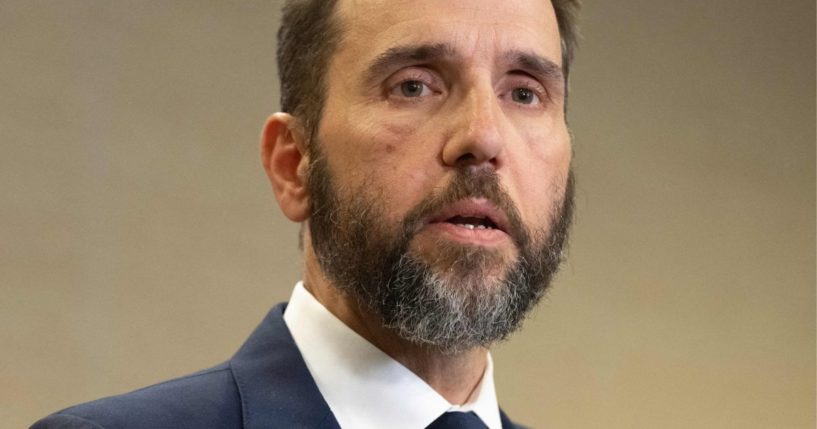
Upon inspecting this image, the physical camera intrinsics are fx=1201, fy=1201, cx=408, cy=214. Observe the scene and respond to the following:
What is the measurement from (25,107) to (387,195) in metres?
1.46

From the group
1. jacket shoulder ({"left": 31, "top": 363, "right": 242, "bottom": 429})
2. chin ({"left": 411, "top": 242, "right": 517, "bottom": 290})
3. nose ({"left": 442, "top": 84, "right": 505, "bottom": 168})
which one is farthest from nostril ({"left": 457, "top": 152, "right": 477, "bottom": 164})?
jacket shoulder ({"left": 31, "top": 363, "right": 242, "bottom": 429})

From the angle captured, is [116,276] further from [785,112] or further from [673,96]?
[785,112]

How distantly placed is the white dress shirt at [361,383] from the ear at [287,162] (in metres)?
0.17

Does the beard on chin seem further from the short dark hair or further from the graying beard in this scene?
the short dark hair

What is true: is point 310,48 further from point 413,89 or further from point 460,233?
point 460,233

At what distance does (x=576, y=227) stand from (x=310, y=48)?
1.82 meters

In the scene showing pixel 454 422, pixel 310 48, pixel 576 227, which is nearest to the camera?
pixel 454 422

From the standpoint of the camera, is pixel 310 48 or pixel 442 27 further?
pixel 310 48

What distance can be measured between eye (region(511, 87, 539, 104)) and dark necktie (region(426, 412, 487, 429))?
435 mm

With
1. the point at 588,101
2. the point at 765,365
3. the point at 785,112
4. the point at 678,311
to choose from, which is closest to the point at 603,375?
the point at 678,311

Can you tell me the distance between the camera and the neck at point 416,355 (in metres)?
1.64

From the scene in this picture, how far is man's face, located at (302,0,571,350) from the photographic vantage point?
4.97ft

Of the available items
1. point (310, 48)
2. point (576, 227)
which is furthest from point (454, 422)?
point (576, 227)

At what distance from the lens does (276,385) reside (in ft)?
5.22
